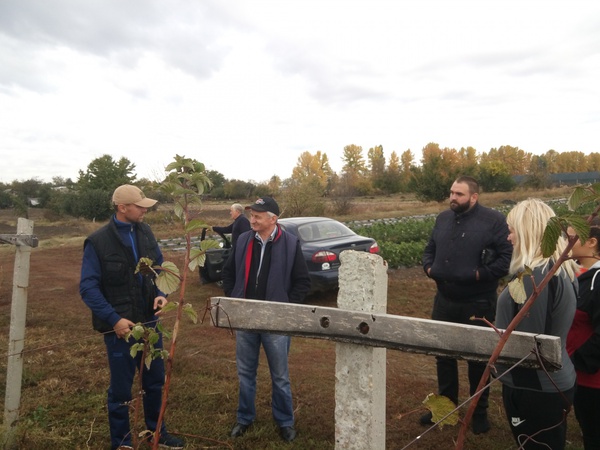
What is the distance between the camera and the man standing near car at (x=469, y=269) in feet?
11.9

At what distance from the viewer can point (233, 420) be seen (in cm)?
377

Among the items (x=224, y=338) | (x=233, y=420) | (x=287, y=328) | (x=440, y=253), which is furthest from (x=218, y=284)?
(x=287, y=328)

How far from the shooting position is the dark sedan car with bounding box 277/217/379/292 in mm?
7645

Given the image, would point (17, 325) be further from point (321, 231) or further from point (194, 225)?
point (321, 231)

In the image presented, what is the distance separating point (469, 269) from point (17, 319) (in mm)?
3318

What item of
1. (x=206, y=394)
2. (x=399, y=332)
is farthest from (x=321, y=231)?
(x=399, y=332)

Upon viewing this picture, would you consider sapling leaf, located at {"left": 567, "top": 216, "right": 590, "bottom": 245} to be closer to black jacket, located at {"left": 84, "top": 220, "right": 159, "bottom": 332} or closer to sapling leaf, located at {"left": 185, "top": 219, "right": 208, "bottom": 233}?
sapling leaf, located at {"left": 185, "top": 219, "right": 208, "bottom": 233}

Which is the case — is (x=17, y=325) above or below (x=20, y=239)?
below

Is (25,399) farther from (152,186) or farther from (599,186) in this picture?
(599,186)

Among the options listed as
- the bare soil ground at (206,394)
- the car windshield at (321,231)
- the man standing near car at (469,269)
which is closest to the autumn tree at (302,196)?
the car windshield at (321,231)

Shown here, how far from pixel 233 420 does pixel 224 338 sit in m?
2.30

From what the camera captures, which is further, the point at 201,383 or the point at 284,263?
the point at 201,383

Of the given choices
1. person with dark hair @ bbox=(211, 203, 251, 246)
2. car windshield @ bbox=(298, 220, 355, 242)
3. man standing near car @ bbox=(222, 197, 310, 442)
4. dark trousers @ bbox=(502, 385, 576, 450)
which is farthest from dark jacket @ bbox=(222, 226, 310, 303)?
car windshield @ bbox=(298, 220, 355, 242)

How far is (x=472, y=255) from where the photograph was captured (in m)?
3.68
